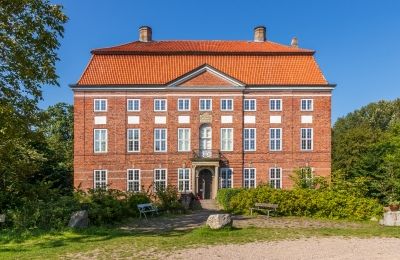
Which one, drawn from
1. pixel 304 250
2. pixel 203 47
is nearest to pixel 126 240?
pixel 304 250

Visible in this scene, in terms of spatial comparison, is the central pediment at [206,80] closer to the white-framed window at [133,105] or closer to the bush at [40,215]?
the white-framed window at [133,105]

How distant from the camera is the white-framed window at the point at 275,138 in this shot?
2991cm

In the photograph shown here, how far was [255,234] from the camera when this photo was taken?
41.8ft

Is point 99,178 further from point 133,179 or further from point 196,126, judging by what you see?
point 196,126

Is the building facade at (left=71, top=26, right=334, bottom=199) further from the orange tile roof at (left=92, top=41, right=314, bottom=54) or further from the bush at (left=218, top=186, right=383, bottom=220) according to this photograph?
the bush at (left=218, top=186, right=383, bottom=220)

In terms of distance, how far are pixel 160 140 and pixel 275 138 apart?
8.71 m

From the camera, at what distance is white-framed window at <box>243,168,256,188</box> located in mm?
29766

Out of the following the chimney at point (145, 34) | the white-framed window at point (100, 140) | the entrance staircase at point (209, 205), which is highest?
the chimney at point (145, 34)

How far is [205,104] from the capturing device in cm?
2981

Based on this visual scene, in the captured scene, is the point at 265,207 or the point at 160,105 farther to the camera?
the point at 160,105

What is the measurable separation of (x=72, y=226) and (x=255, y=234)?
6141mm

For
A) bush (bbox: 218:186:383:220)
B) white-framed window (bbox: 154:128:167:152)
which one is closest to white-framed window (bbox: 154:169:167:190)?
white-framed window (bbox: 154:128:167:152)

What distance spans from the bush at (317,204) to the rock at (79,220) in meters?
8.34

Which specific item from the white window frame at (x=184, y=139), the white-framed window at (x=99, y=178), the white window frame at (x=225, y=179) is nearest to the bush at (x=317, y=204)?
the white window frame at (x=225, y=179)
